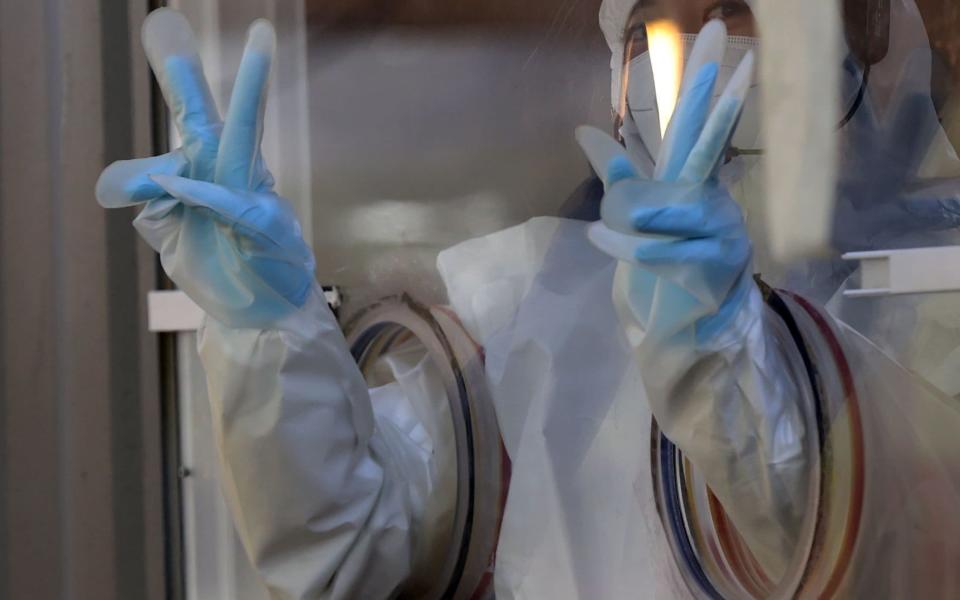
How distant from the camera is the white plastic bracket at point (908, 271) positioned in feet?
2.46

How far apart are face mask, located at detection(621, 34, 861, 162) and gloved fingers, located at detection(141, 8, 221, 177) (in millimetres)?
414

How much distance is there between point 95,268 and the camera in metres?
1.35

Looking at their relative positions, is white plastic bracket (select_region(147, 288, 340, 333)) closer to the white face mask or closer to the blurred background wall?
the blurred background wall

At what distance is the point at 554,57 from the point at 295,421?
49 centimetres

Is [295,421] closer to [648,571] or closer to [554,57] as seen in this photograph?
[648,571]

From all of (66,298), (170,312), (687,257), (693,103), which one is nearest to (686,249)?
(687,257)

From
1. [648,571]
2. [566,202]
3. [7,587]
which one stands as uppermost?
[566,202]

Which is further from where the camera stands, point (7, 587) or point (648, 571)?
point (7, 587)

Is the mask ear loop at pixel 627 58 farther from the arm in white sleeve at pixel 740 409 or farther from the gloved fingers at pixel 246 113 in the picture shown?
the gloved fingers at pixel 246 113

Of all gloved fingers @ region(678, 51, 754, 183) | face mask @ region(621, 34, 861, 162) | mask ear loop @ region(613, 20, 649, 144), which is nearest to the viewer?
gloved fingers @ region(678, 51, 754, 183)

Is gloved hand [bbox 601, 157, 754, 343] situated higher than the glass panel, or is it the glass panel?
the glass panel

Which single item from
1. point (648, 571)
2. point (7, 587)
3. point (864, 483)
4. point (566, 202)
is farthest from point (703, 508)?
point (7, 587)

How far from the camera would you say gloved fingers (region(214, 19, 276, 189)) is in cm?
88

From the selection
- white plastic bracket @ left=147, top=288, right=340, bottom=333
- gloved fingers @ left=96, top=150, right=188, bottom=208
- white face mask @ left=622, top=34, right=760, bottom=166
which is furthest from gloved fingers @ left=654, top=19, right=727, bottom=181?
white plastic bracket @ left=147, top=288, right=340, bottom=333
